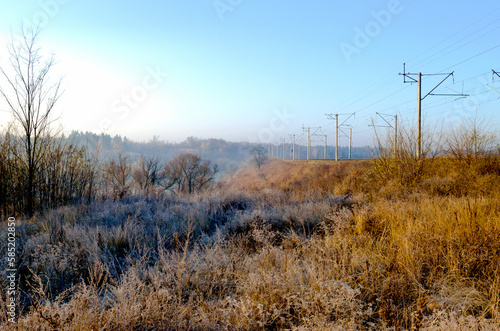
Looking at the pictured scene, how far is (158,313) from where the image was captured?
2354 millimetres

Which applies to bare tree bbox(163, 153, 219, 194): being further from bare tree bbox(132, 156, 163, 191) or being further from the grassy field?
the grassy field

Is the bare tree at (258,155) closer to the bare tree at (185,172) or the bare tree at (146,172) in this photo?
the bare tree at (185,172)

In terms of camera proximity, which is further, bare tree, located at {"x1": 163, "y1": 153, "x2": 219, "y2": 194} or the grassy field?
bare tree, located at {"x1": 163, "y1": 153, "x2": 219, "y2": 194}

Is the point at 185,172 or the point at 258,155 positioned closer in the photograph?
the point at 185,172

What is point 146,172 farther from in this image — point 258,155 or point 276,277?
point 276,277

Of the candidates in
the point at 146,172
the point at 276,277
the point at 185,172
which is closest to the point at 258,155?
the point at 185,172

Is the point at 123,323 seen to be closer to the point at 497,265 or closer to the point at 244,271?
the point at 244,271

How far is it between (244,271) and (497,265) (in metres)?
2.92

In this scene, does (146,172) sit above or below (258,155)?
below

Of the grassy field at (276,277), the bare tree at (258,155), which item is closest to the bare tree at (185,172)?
the bare tree at (258,155)

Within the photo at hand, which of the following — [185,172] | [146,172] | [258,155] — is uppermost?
[258,155]

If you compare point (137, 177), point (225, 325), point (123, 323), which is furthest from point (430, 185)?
point (137, 177)

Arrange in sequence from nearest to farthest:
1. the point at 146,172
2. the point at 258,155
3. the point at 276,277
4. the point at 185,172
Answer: the point at 276,277, the point at 146,172, the point at 185,172, the point at 258,155

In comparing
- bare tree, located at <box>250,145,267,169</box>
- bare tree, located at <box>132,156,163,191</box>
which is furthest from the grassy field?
bare tree, located at <box>250,145,267,169</box>
